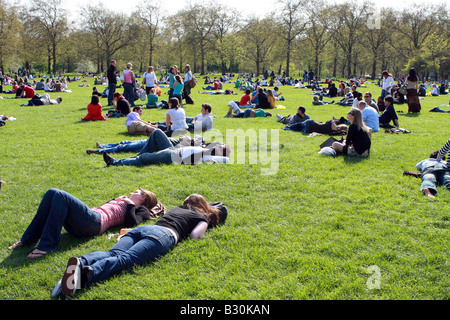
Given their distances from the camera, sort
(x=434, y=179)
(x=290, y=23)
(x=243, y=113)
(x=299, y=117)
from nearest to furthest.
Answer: (x=434, y=179) → (x=299, y=117) → (x=243, y=113) → (x=290, y=23)

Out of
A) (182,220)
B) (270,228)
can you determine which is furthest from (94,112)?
(270,228)

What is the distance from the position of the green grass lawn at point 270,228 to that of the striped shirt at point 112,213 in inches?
7.9

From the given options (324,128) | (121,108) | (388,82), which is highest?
(388,82)

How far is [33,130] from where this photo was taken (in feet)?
37.1

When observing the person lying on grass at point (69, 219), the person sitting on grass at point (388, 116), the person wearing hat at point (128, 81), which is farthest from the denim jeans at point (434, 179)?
the person wearing hat at point (128, 81)

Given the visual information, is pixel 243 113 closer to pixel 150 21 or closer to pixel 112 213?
pixel 112 213

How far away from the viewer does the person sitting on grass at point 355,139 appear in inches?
308

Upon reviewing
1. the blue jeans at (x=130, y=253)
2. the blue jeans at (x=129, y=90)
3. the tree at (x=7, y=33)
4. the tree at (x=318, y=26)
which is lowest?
the blue jeans at (x=130, y=253)

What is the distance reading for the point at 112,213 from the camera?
4598 millimetres

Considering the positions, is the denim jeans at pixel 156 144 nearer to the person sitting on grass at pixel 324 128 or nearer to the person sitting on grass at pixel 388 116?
the person sitting on grass at pixel 324 128

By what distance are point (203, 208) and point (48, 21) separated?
2376 inches

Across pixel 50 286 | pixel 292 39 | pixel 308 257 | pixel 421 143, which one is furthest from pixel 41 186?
pixel 292 39

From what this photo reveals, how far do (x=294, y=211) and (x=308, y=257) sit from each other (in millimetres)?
1359
